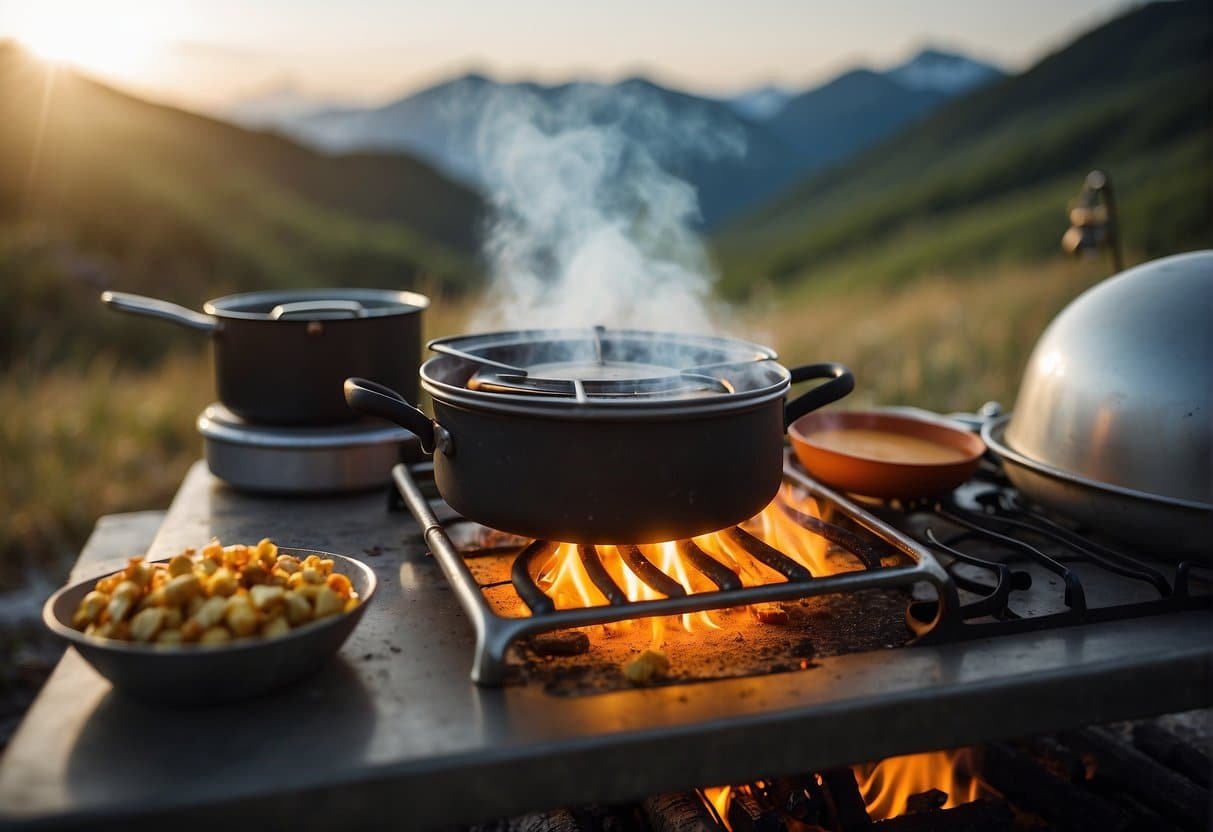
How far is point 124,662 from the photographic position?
1.29 m

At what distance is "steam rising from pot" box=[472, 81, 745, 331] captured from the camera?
2594 mm

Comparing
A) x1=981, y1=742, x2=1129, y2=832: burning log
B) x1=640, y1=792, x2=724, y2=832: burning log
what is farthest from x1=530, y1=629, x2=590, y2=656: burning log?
x1=981, y1=742, x2=1129, y2=832: burning log

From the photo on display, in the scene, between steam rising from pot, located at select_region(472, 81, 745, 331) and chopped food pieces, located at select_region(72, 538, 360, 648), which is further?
steam rising from pot, located at select_region(472, 81, 745, 331)

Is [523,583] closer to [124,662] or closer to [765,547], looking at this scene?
[765,547]

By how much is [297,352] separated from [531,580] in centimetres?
111

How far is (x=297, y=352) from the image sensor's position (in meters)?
2.37

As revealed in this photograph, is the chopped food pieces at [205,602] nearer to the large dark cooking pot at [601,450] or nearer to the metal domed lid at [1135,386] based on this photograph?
the large dark cooking pot at [601,450]

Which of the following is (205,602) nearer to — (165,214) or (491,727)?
(491,727)

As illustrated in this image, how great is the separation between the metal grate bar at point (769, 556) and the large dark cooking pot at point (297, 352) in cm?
110

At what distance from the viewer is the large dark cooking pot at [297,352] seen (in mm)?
2361

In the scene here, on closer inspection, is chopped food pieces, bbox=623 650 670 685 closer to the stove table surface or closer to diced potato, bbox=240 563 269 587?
the stove table surface

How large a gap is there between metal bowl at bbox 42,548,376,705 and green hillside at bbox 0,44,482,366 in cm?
365

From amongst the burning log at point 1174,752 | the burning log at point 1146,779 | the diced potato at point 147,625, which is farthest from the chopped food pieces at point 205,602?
the burning log at point 1174,752

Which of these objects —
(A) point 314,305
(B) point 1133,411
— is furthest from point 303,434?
(B) point 1133,411
